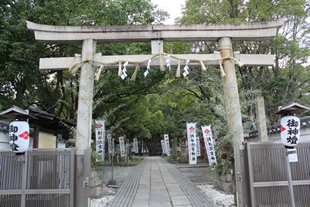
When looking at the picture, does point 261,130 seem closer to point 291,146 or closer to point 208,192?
point 208,192

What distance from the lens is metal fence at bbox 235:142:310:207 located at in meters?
5.05

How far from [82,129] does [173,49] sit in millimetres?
9240

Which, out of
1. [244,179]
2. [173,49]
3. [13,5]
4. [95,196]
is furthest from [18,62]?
[244,179]

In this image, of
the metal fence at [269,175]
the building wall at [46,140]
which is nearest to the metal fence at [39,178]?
the metal fence at [269,175]

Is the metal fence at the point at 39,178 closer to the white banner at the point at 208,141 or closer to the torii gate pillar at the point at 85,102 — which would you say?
the torii gate pillar at the point at 85,102

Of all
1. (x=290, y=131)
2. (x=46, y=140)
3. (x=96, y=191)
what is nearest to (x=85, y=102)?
(x=96, y=191)

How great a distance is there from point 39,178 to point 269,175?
504 cm

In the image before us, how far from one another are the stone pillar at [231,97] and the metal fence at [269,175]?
172 centimetres

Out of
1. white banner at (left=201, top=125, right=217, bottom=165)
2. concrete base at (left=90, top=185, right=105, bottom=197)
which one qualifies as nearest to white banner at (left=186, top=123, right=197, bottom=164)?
white banner at (left=201, top=125, right=217, bottom=165)

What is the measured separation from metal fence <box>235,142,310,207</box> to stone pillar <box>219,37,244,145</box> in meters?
1.72

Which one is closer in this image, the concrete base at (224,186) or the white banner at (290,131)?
the white banner at (290,131)

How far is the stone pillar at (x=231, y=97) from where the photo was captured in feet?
23.2

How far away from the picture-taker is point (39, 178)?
202 inches

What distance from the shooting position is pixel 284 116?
4.96 metres
